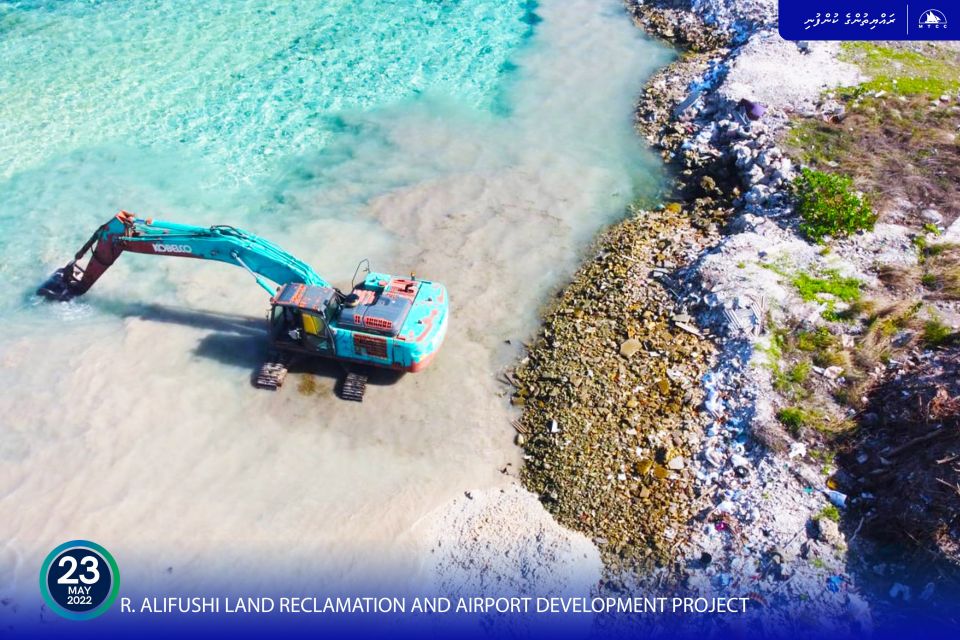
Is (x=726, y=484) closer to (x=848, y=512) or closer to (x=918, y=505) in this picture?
(x=848, y=512)

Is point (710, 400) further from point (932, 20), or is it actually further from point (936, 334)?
point (932, 20)

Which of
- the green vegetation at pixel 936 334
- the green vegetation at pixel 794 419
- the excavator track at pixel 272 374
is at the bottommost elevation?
the green vegetation at pixel 794 419

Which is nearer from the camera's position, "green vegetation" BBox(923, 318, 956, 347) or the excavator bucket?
"green vegetation" BBox(923, 318, 956, 347)

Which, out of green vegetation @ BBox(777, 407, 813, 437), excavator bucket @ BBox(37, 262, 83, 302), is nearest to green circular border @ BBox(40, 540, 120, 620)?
excavator bucket @ BBox(37, 262, 83, 302)

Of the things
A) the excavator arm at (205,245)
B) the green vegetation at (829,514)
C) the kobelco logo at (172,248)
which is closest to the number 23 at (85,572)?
the excavator arm at (205,245)

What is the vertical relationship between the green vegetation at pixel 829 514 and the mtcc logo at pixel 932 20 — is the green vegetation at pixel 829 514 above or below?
below

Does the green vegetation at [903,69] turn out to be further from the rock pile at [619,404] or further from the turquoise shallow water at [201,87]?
the turquoise shallow water at [201,87]

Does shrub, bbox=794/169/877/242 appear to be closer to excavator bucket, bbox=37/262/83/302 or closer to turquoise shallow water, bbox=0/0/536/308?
turquoise shallow water, bbox=0/0/536/308
